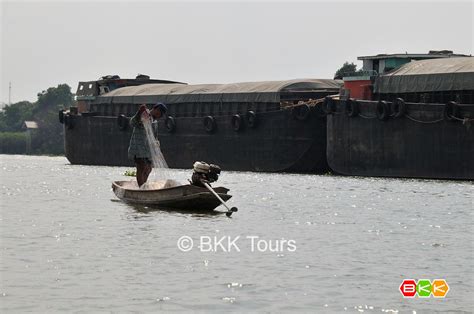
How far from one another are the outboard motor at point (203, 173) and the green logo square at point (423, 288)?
11.9 metres

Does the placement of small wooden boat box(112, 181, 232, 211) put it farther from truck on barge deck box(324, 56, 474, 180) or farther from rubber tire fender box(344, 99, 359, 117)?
rubber tire fender box(344, 99, 359, 117)

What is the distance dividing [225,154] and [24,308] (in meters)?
49.4

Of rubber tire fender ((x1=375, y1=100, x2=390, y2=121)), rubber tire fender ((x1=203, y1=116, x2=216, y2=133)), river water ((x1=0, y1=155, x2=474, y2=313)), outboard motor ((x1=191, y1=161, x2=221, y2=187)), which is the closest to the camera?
river water ((x1=0, y1=155, x2=474, y2=313))

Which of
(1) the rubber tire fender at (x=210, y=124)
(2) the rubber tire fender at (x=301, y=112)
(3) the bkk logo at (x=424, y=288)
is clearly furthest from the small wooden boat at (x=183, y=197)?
(1) the rubber tire fender at (x=210, y=124)

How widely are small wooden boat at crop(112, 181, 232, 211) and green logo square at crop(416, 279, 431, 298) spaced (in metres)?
11.6

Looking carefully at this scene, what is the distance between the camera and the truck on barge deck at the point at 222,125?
195 ft

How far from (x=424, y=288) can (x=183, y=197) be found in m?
12.9

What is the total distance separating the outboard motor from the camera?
29422 millimetres

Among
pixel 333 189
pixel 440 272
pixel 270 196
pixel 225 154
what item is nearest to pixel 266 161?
pixel 225 154

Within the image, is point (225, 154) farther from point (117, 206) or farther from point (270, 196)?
point (117, 206)

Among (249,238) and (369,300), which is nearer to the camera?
(369,300)

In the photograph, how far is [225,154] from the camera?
65062 mm

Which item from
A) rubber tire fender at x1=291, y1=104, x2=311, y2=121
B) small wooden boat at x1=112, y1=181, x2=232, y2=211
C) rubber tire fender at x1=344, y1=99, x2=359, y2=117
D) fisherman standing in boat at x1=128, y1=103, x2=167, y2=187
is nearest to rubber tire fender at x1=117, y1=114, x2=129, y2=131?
rubber tire fender at x1=291, y1=104, x2=311, y2=121
